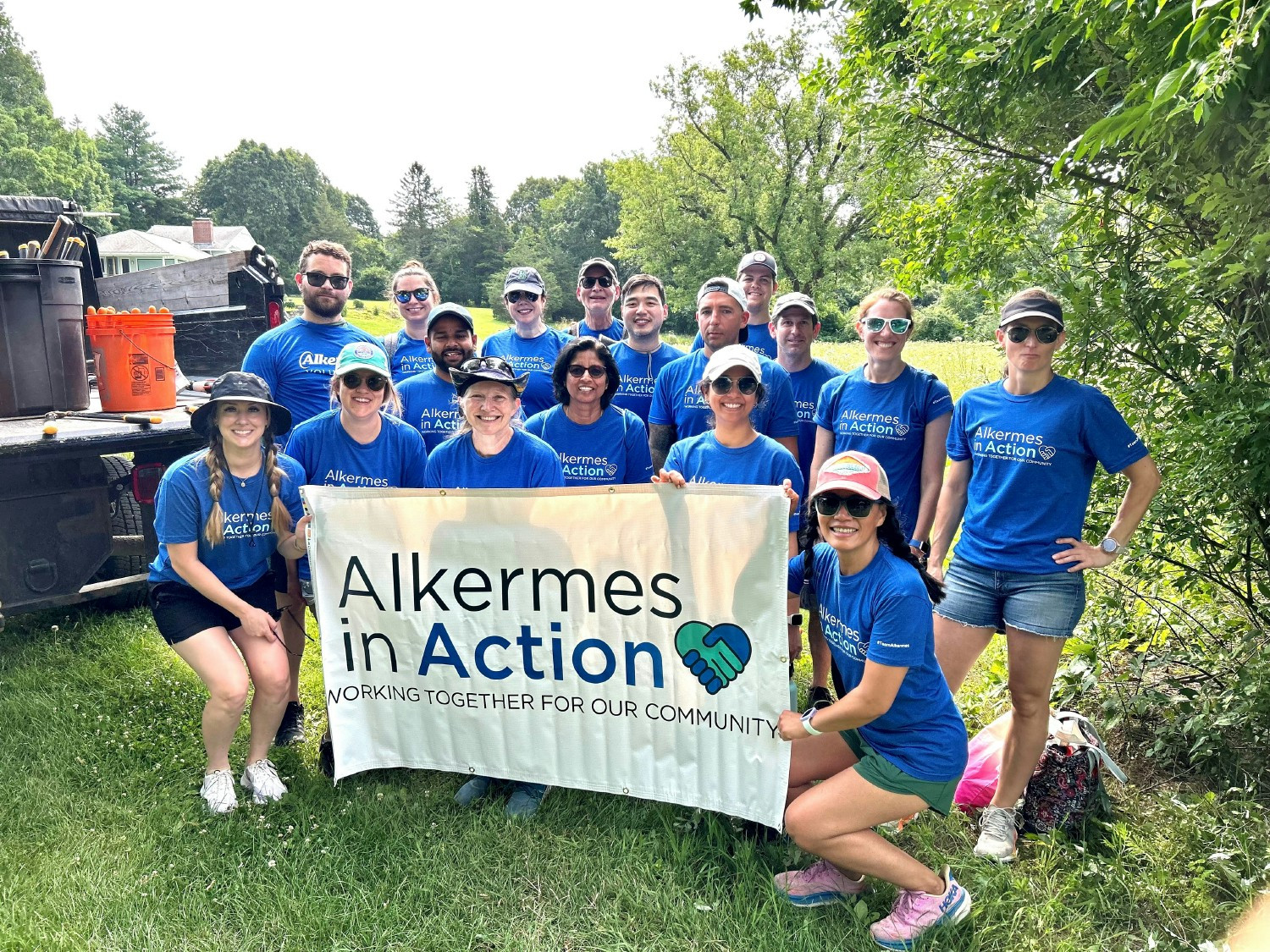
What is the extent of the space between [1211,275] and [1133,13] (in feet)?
3.60

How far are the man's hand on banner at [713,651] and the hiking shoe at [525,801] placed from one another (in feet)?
3.34

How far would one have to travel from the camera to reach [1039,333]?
3387mm

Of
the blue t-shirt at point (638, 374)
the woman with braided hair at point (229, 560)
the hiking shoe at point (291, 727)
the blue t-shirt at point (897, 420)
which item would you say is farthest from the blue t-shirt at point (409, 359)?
the blue t-shirt at point (897, 420)

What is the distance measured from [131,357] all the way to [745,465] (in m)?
3.95

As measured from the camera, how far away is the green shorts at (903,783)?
3.01 m

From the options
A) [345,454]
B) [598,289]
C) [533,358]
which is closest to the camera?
[345,454]

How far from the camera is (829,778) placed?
3189 mm

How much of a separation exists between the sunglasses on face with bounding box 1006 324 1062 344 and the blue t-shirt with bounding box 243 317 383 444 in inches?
130

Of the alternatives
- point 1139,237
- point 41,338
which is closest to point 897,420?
point 1139,237

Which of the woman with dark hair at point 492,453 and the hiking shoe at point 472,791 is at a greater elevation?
the woman with dark hair at point 492,453

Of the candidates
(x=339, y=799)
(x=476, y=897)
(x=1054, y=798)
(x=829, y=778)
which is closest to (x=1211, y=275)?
(x=1054, y=798)

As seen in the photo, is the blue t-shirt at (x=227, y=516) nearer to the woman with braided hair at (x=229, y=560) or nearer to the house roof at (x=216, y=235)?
the woman with braided hair at (x=229, y=560)

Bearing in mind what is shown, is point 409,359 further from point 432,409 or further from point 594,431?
point 594,431

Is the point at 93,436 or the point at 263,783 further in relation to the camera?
the point at 93,436
